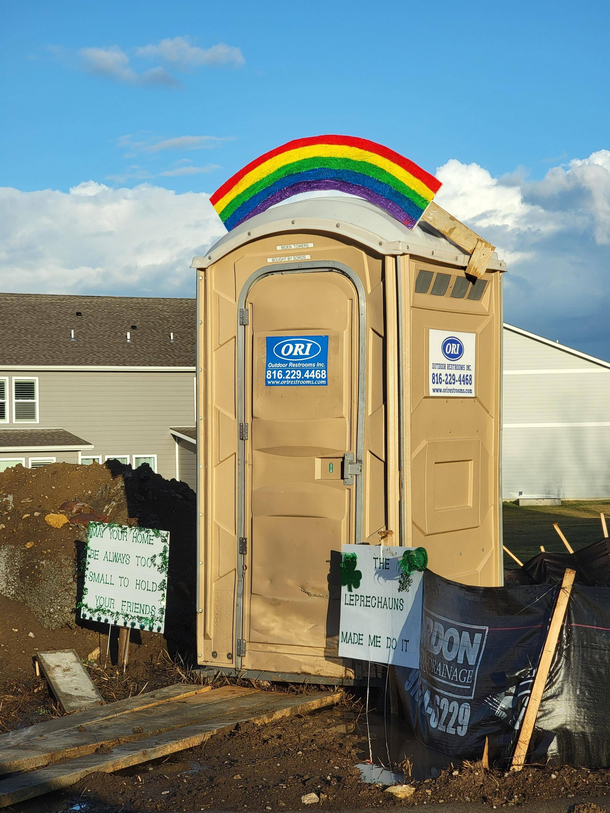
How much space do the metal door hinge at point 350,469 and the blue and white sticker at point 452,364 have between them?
737 mm

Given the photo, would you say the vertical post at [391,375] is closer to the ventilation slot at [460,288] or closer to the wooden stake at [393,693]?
the ventilation slot at [460,288]

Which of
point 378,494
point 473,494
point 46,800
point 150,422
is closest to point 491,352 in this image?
point 473,494

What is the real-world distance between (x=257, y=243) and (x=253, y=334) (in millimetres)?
683

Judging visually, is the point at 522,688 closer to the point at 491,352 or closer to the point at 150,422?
the point at 491,352

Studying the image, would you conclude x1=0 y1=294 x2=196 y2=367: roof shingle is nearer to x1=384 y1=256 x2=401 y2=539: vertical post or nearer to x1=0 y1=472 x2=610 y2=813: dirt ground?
x1=0 y1=472 x2=610 y2=813: dirt ground

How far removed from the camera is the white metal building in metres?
34.7

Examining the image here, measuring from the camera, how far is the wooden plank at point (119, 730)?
5191 mm

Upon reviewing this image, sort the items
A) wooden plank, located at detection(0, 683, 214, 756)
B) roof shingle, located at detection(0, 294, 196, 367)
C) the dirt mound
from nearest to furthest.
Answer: wooden plank, located at detection(0, 683, 214, 756)
the dirt mound
roof shingle, located at detection(0, 294, 196, 367)

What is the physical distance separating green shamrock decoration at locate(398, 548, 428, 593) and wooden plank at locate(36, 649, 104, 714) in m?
2.37

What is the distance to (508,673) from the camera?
199 inches

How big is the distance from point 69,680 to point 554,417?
30184mm

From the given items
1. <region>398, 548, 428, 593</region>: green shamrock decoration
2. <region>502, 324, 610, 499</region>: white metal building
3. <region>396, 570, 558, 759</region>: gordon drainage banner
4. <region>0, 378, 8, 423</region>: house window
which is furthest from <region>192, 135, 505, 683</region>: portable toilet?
<region>502, 324, 610, 499</region>: white metal building

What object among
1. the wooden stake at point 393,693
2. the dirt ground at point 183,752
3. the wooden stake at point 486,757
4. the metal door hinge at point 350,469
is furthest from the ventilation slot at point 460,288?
the wooden stake at point 486,757

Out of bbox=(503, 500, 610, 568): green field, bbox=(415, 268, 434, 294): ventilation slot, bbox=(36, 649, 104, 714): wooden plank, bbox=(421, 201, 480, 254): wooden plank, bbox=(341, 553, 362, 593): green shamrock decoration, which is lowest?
bbox=(503, 500, 610, 568): green field
